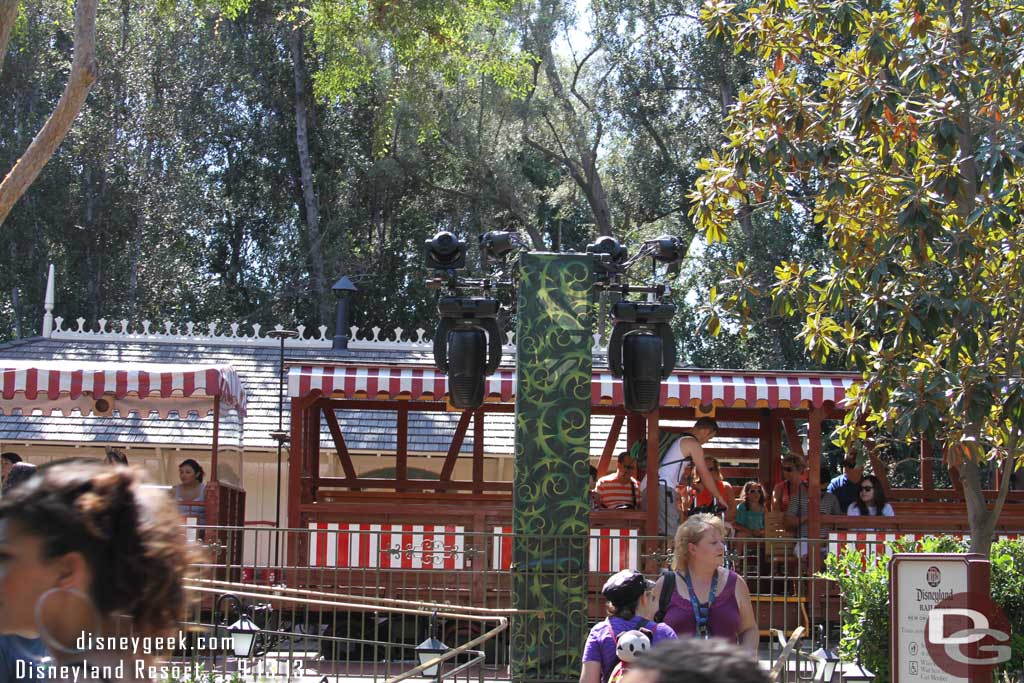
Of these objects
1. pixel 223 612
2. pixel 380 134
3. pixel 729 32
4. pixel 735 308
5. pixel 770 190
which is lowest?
pixel 223 612

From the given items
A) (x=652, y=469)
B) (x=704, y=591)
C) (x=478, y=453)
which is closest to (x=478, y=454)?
(x=478, y=453)

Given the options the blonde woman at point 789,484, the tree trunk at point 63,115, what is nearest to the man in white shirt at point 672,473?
the blonde woman at point 789,484

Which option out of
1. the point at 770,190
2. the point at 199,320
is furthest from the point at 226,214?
the point at 770,190

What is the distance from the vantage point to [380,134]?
19.1m

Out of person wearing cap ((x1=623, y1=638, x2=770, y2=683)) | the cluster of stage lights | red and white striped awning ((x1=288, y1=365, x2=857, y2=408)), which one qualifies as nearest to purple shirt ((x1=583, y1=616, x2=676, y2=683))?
the cluster of stage lights

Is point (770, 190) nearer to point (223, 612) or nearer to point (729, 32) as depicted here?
point (729, 32)

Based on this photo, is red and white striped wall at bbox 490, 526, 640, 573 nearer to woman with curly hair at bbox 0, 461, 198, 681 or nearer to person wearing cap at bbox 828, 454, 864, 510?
person wearing cap at bbox 828, 454, 864, 510

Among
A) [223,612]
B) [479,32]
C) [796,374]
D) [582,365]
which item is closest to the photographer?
[582,365]

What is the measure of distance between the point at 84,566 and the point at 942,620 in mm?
6200

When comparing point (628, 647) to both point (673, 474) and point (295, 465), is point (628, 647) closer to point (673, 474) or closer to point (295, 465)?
point (673, 474)

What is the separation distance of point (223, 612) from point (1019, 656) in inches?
256

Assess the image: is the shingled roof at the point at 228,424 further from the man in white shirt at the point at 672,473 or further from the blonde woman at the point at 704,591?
the blonde woman at the point at 704,591

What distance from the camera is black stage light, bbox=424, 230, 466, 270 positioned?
28.2 feet

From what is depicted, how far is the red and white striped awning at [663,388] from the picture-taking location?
1307cm
